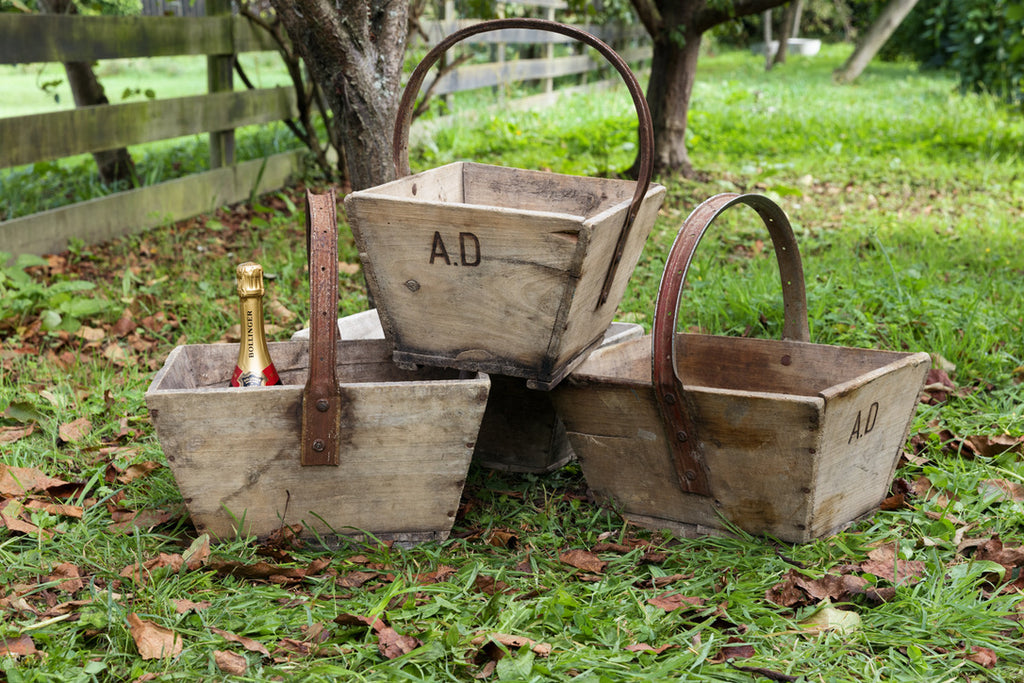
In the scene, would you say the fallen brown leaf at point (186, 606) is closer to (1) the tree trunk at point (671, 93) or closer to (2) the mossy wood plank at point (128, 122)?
(2) the mossy wood plank at point (128, 122)

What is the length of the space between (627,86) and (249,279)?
3.38 ft

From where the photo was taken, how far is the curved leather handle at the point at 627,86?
2055 mm

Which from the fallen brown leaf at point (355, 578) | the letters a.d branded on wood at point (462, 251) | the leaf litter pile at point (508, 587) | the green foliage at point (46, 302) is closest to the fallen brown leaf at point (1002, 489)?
the leaf litter pile at point (508, 587)

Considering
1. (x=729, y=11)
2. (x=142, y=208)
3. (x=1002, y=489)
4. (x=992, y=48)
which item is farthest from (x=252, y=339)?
(x=992, y=48)

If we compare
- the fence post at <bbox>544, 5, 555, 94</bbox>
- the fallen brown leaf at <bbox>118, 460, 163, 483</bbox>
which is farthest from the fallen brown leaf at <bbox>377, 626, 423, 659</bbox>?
the fence post at <bbox>544, 5, 555, 94</bbox>

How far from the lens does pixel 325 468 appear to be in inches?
79.7

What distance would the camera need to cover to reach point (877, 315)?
11.3 ft

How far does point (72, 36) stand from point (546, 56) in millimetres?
7703

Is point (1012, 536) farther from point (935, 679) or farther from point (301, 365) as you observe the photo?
point (301, 365)

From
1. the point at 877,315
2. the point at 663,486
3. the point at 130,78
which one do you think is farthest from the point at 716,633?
the point at 130,78

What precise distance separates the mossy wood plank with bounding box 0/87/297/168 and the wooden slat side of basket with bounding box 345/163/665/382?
2728 millimetres

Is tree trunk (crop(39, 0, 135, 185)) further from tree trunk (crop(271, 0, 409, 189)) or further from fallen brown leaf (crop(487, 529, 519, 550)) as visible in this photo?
fallen brown leaf (crop(487, 529, 519, 550))

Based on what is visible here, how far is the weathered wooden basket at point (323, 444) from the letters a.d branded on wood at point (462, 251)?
24cm

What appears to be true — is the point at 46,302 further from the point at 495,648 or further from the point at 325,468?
the point at 495,648
